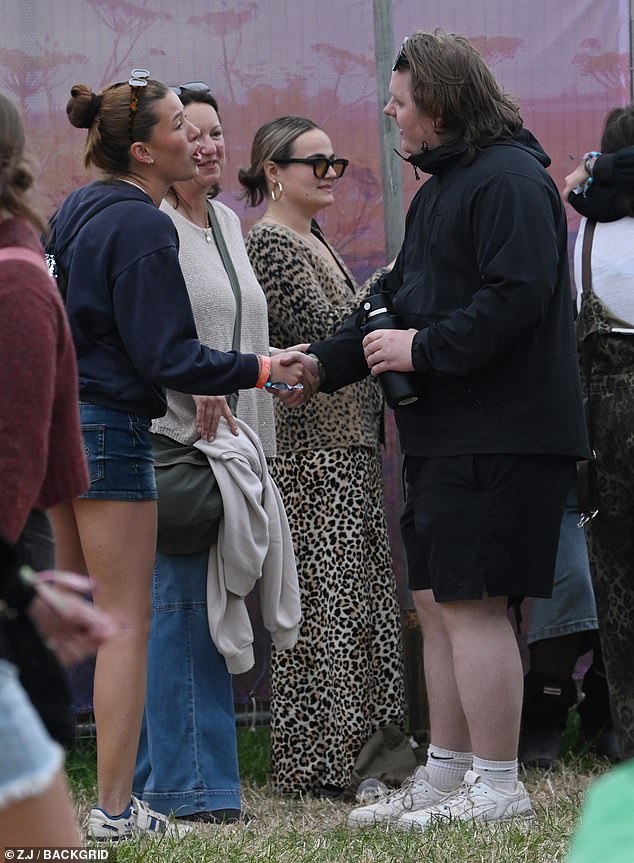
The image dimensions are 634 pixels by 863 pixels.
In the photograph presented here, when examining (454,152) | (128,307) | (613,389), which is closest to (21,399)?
(128,307)

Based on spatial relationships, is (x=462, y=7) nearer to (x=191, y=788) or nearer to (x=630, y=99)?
(x=630, y=99)

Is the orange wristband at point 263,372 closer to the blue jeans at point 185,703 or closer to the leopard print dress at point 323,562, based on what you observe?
the blue jeans at point 185,703

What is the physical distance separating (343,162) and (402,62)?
0.99 m

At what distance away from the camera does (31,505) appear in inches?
80.5

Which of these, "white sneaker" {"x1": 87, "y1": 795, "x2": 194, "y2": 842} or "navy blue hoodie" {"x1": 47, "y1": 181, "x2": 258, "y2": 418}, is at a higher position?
"navy blue hoodie" {"x1": 47, "y1": 181, "x2": 258, "y2": 418}

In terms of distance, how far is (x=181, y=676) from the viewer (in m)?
3.91

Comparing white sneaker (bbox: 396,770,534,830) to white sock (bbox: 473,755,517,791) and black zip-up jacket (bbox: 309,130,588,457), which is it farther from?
black zip-up jacket (bbox: 309,130,588,457)

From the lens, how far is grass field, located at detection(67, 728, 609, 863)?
10.5 ft

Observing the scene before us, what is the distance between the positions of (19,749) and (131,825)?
193 centimetres

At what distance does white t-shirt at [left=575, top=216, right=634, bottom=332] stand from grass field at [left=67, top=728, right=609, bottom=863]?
137 centimetres

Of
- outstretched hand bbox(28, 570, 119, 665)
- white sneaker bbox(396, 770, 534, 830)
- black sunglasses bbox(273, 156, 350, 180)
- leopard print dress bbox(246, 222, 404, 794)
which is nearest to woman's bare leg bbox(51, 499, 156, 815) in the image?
white sneaker bbox(396, 770, 534, 830)

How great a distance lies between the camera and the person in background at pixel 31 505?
172 cm

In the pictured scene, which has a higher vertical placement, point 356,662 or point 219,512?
point 219,512

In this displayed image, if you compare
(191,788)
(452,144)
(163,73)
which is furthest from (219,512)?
(163,73)
